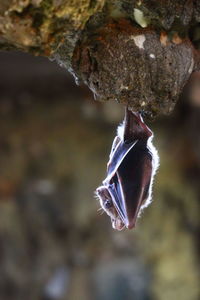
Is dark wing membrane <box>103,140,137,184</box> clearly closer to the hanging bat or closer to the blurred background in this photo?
the hanging bat

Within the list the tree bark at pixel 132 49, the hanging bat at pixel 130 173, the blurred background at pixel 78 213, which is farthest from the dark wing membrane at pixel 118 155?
the blurred background at pixel 78 213

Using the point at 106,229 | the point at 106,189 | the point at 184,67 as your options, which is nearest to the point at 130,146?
the point at 106,189

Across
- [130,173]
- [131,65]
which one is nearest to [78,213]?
[130,173]

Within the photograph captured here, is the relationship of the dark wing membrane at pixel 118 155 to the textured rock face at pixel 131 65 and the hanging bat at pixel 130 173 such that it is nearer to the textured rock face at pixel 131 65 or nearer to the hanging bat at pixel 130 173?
the hanging bat at pixel 130 173

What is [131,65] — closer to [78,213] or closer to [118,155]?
[118,155]

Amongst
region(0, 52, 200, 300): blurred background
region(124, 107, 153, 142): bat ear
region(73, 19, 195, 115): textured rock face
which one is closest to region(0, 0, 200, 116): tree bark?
region(73, 19, 195, 115): textured rock face

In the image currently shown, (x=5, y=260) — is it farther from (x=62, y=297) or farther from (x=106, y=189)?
(x=106, y=189)

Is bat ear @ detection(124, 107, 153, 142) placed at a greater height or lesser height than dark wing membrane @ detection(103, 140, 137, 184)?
greater
